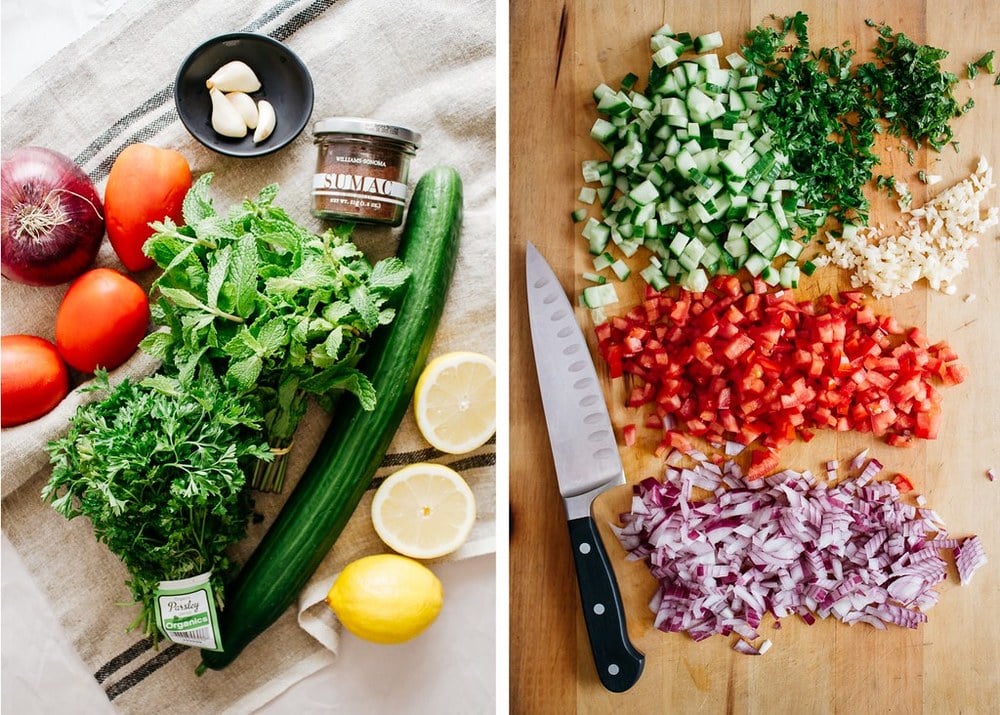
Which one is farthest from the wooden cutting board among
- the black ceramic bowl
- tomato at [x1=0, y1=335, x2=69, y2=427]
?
tomato at [x1=0, y1=335, x2=69, y2=427]

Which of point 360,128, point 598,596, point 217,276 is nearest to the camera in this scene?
point 217,276

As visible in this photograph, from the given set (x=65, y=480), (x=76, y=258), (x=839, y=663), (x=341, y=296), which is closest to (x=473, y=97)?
(x=341, y=296)

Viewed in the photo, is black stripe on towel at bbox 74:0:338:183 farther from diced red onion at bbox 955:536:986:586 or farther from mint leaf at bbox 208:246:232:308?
diced red onion at bbox 955:536:986:586

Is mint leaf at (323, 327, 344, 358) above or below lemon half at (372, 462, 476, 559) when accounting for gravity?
above

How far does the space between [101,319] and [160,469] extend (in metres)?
0.28

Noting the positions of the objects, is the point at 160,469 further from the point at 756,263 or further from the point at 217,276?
the point at 756,263

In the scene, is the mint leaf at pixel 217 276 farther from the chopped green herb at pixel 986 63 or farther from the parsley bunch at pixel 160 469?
the chopped green herb at pixel 986 63

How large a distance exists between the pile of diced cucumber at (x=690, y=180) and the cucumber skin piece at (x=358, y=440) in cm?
24

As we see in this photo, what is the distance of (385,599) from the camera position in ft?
3.51

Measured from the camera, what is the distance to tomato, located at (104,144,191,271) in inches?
43.1

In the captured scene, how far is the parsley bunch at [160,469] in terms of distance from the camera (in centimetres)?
96

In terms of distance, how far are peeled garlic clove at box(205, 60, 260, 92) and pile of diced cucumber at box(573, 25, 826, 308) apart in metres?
0.53

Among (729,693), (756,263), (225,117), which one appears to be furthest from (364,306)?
(729,693)

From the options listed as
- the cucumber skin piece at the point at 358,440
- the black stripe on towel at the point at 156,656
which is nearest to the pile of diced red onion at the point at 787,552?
the black stripe on towel at the point at 156,656
